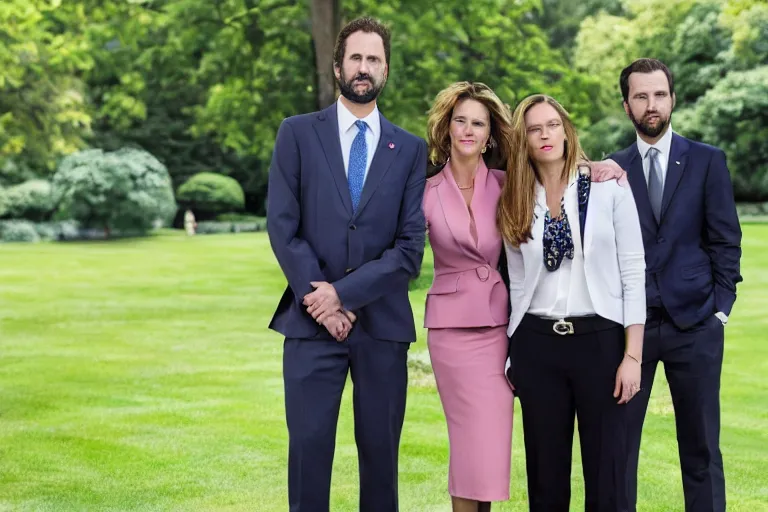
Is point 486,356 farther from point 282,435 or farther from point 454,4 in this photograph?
point 454,4

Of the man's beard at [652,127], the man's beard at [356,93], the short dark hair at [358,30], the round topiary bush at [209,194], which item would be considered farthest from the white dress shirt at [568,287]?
the round topiary bush at [209,194]

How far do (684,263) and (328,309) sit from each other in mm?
1694

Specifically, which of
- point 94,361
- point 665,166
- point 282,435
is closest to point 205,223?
point 94,361

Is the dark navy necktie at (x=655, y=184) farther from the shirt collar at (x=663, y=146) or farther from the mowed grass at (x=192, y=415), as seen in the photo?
the mowed grass at (x=192, y=415)

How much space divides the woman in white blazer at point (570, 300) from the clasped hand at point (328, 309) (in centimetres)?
75

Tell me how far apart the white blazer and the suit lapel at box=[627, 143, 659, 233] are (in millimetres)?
Answer: 445

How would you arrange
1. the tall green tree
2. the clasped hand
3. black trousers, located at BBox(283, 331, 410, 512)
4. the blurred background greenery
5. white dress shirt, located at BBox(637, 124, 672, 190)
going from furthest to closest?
the blurred background greenery
the tall green tree
white dress shirt, located at BBox(637, 124, 672, 190)
black trousers, located at BBox(283, 331, 410, 512)
the clasped hand

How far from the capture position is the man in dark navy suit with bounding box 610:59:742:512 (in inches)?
194

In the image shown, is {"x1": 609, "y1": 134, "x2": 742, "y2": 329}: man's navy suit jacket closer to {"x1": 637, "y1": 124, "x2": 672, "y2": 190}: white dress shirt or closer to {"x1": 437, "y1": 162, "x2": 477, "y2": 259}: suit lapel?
{"x1": 637, "y1": 124, "x2": 672, "y2": 190}: white dress shirt

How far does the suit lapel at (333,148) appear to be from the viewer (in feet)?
15.1

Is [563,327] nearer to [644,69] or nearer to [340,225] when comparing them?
[340,225]

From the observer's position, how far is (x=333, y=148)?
4660 millimetres

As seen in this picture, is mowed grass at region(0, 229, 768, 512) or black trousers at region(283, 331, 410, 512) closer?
black trousers at region(283, 331, 410, 512)

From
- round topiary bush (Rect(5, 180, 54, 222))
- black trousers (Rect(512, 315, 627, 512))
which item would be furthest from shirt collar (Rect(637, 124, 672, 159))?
round topiary bush (Rect(5, 180, 54, 222))
